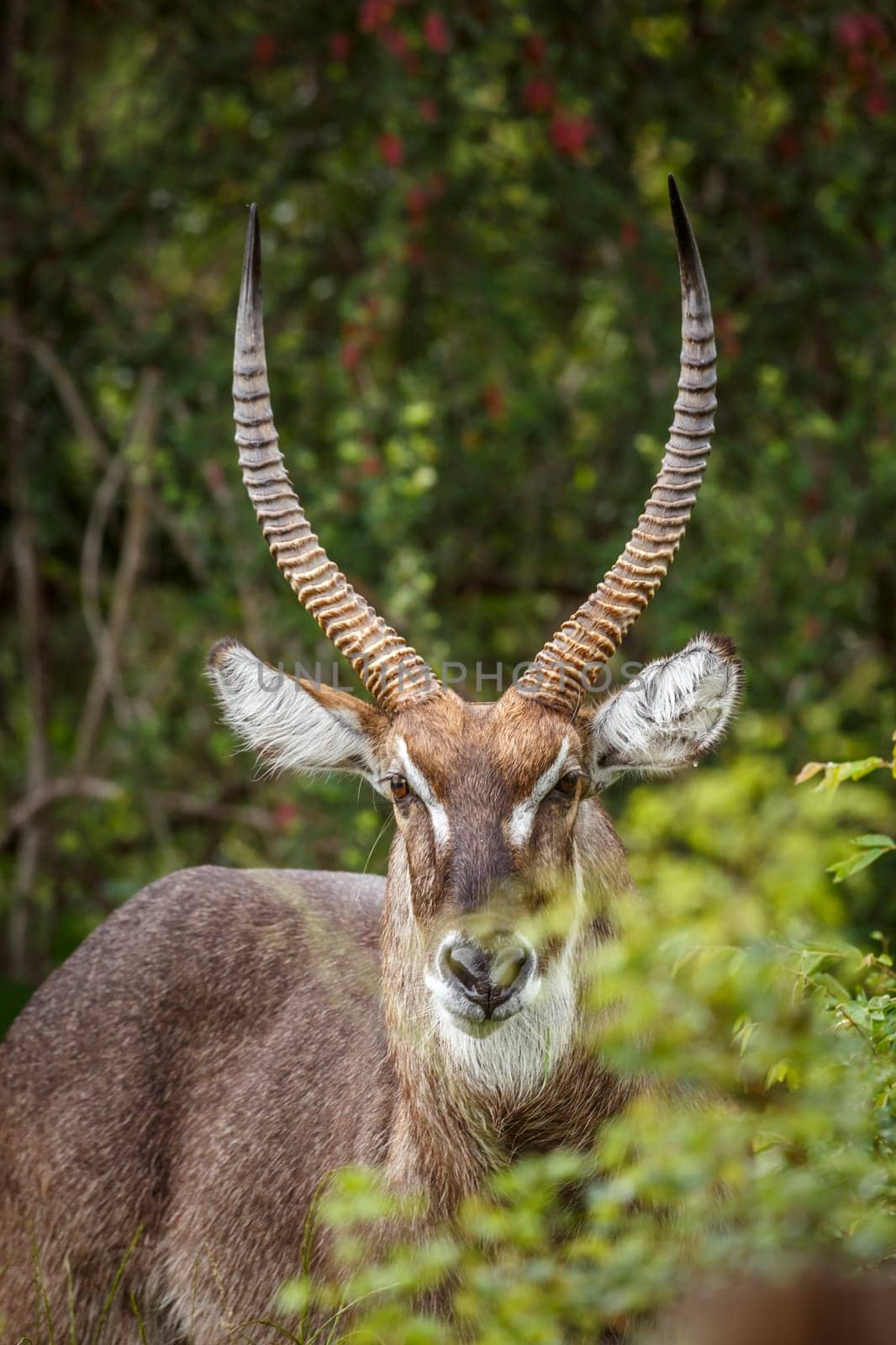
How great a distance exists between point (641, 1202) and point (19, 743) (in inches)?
268

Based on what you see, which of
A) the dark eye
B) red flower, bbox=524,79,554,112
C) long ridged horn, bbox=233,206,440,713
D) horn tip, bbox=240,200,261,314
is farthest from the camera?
red flower, bbox=524,79,554,112

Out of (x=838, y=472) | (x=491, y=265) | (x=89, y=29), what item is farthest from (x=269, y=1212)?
(x=89, y=29)

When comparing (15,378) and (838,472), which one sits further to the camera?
(15,378)

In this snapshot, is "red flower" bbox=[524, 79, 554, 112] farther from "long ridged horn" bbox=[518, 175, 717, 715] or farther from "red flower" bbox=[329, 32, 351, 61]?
"long ridged horn" bbox=[518, 175, 717, 715]

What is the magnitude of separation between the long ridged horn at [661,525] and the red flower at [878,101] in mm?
3744

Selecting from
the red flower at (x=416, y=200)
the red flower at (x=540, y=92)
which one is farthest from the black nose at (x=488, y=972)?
the red flower at (x=540, y=92)

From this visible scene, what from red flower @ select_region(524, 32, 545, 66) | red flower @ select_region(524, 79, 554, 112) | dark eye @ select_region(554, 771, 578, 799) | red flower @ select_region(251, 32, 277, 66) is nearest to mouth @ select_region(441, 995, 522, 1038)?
dark eye @ select_region(554, 771, 578, 799)

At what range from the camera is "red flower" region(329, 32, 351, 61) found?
7766mm

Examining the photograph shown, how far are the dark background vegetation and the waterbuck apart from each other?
2.04m

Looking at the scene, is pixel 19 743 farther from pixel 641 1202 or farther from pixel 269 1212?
pixel 641 1202

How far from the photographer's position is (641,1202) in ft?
11.8

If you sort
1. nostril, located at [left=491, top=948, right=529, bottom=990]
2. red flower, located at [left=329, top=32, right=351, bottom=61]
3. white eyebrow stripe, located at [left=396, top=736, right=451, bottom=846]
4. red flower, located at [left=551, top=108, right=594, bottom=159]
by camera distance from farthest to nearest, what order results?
1. red flower, located at [left=329, top=32, right=351, bottom=61]
2. red flower, located at [left=551, top=108, right=594, bottom=159]
3. white eyebrow stripe, located at [left=396, top=736, right=451, bottom=846]
4. nostril, located at [left=491, top=948, right=529, bottom=990]

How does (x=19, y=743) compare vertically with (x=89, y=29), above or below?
below

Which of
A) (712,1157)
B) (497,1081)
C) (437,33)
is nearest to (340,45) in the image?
(437,33)
